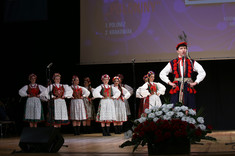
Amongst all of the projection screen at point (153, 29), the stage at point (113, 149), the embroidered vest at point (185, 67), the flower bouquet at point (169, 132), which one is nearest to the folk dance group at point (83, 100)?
the projection screen at point (153, 29)

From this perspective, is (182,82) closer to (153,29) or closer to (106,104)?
(153,29)

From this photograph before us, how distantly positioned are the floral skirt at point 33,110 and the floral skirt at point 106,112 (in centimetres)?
127

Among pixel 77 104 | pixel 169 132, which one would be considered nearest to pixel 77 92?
pixel 77 104

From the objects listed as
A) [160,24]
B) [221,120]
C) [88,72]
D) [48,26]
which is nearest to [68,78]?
[88,72]

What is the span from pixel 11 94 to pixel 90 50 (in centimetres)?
256

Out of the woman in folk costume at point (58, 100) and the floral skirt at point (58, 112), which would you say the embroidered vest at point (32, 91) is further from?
the floral skirt at point (58, 112)

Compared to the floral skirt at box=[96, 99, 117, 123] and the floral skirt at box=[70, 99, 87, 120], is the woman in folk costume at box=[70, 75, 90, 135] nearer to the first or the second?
the floral skirt at box=[70, 99, 87, 120]

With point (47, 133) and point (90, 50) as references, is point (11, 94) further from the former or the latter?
point (47, 133)

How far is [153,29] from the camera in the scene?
6.96m

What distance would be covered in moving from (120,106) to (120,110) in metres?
0.11

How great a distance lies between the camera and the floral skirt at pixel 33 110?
293 inches

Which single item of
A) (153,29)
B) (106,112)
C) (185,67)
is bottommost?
(106,112)

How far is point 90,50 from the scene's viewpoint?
722 centimetres

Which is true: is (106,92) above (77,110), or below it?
above
